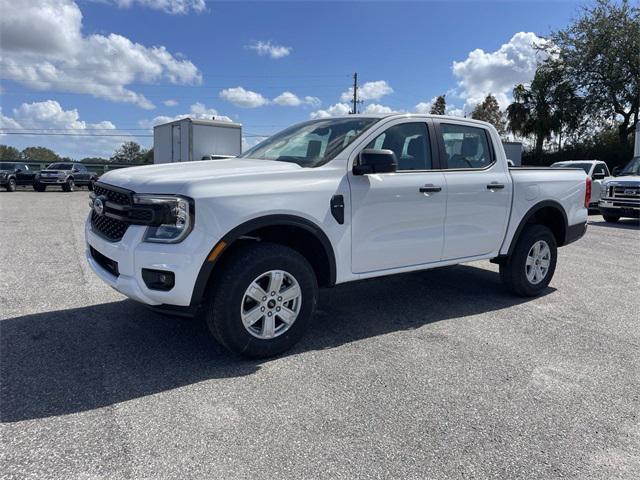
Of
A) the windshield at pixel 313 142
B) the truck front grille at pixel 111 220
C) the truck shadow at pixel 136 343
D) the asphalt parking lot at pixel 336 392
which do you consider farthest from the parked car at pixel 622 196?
the truck front grille at pixel 111 220

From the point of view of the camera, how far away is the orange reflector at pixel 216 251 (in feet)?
11.4

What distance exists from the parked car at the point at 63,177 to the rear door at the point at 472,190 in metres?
24.3

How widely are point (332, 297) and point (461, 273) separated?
226 cm

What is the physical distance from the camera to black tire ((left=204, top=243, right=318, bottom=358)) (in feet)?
11.7

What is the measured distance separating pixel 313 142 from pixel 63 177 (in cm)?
2645

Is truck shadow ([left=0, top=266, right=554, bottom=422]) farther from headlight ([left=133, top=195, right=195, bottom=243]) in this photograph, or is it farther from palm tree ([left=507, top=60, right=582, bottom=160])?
palm tree ([left=507, top=60, right=582, bottom=160])

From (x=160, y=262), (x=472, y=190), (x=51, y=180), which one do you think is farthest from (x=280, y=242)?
(x=51, y=180)

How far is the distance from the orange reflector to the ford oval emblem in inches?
41.3

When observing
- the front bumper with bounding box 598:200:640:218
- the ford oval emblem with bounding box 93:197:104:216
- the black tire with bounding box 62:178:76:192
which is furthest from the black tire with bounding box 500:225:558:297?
the black tire with bounding box 62:178:76:192

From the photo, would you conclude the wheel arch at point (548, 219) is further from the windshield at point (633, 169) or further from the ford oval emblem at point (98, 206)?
the windshield at point (633, 169)

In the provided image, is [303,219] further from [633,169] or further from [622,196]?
[633,169]

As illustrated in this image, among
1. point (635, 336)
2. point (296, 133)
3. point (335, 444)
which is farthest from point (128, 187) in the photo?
point (635, 336)

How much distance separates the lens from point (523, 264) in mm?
5645

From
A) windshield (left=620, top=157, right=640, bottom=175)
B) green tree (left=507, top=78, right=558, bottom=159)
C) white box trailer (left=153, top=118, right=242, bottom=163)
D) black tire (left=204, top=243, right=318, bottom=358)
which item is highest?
green tree (left=507, top=78, right=558, bottom=159)
